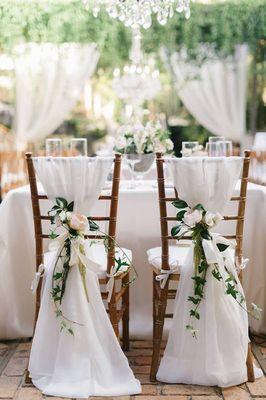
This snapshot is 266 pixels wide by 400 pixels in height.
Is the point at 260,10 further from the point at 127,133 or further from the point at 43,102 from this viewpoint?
the point at 127,133

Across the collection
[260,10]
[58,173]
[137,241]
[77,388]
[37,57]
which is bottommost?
[77,388]

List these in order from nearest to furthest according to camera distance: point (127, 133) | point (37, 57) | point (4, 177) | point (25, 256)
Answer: point (25, 256)
point (127, 133)
point (4, 177)
point (37, 57)

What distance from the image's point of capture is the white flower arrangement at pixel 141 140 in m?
3.41

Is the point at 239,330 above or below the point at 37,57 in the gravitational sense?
below

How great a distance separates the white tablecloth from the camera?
3.12m

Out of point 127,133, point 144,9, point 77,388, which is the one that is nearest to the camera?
point 77,388

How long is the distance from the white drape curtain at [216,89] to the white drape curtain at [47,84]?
44.7 inches

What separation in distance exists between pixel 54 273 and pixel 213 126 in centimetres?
544

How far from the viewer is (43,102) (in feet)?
24.6

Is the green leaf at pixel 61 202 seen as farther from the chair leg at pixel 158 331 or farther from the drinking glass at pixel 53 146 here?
the drinking glass at pixel 53 146

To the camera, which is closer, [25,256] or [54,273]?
[54,273]

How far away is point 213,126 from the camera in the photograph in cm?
771

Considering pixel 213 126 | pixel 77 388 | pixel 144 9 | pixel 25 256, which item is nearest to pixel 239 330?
pixel 77 388

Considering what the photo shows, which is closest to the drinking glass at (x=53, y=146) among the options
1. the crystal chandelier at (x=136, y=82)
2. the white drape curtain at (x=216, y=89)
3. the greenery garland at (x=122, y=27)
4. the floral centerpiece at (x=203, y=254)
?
the floral centerpiece at (x=203, y=254)
